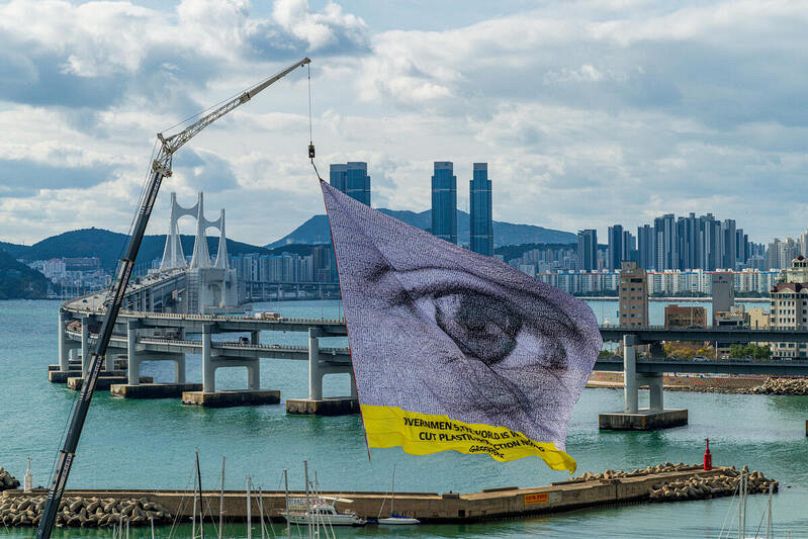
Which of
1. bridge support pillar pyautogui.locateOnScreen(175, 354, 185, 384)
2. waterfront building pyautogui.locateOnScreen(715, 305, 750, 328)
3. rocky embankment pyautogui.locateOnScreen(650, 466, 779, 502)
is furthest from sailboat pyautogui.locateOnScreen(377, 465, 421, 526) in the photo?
waterfront building pyautogui.locateOnScreen(715, 305, 750, 328)

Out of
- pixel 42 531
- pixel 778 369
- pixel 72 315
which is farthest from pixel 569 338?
pixel 72 315

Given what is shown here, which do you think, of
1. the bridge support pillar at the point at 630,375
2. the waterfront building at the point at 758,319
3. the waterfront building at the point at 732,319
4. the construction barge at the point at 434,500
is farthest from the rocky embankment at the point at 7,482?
the waterfront building at the point at 758,319

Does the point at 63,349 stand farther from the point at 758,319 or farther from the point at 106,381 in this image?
the point at 758,319

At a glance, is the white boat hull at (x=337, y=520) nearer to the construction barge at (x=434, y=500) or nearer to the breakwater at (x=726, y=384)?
the construction barge at (x=434, y=500)

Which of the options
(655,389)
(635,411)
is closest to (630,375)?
(655,389)

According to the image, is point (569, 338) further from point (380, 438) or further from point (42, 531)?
point (42, 531)

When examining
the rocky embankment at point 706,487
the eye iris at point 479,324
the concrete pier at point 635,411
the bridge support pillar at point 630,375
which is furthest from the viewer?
the bridge support pillar at point 630,375
